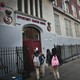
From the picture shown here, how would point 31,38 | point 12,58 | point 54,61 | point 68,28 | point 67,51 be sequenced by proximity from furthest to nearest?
point 68,28, point 67,51, point 31,38, point 12,58, point 54,61

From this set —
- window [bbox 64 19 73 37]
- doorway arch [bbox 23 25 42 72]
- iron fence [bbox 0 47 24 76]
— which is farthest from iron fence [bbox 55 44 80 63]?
iron fence [bbox 0 47 24 76]

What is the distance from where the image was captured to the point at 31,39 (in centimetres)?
1728

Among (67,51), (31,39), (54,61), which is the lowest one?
(54,61)

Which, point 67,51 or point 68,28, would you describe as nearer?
point 67,51

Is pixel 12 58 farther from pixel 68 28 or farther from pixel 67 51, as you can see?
pixel 68 28

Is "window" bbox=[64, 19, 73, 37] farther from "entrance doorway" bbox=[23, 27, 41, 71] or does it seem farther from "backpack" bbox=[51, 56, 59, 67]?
"backpack" bbox=[51, 56, 59, 67]

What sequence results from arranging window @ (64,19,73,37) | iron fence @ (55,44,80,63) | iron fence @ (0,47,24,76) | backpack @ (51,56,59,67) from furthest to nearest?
window @ (64,19,73,37) → iron fence @ (55,44,80,63) → iron fence @ (0,47,24,76) → backpack @ (51,56,59,67)

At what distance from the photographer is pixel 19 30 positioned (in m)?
15.3

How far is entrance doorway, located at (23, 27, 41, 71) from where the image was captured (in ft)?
54.2

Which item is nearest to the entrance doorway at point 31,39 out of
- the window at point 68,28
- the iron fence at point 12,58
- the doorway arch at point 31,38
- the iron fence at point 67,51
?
the doorway arch at point 31,38

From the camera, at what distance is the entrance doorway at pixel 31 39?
16.5 meters

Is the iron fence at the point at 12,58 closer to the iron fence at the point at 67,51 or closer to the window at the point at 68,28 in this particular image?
the iron fence at the point at 67,51

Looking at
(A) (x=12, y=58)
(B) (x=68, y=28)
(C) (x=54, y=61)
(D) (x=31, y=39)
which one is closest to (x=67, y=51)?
Result: (B) (x=68, y=28)

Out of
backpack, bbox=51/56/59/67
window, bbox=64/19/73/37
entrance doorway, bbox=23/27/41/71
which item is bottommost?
backpack, bbox=51/56/59/67
